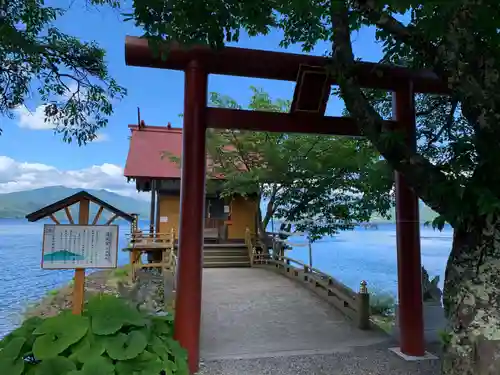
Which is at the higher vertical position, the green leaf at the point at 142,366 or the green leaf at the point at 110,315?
the green leaf at the point at 110,315

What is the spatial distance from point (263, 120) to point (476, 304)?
2762mm

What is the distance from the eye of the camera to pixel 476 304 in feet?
8.56

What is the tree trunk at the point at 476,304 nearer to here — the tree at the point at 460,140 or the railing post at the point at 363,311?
the tree at the point at 460,140

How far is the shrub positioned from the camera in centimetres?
1034

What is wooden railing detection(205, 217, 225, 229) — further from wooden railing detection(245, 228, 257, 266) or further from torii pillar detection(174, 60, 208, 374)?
torii pillar detection(174, 60, 208, 374)

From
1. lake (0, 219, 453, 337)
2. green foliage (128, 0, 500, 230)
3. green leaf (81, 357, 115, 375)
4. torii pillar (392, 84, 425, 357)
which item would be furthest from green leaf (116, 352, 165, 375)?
lake (0, 219, 453, 337)

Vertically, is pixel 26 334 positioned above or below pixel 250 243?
below

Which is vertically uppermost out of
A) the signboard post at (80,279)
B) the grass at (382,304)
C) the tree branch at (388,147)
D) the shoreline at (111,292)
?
the tree branch at (388,147)

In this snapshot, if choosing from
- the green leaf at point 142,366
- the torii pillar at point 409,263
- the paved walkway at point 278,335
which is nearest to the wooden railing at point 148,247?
the paved walkway at point 278,335

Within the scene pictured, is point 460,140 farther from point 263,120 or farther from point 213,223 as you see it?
point 213,223

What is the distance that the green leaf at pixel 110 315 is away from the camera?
10.6 ft

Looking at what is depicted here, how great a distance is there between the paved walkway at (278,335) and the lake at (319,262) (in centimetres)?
133

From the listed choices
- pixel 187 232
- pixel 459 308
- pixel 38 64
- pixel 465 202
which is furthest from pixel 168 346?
pixel 38 64

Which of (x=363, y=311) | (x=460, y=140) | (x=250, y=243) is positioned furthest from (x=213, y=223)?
(x=460, y=140)
